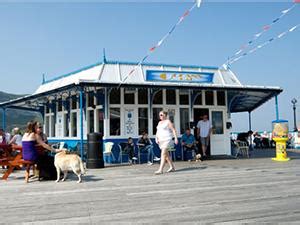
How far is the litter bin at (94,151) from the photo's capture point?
10.1 metres

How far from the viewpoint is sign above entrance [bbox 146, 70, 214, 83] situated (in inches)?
516

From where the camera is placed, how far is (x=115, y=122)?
41.2 ft

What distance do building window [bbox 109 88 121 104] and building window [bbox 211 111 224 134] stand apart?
14.0 feet

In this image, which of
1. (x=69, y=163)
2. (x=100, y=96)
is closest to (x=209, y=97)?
(x=100, y=96)

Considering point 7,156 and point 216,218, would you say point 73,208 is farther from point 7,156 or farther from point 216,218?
point 7,156

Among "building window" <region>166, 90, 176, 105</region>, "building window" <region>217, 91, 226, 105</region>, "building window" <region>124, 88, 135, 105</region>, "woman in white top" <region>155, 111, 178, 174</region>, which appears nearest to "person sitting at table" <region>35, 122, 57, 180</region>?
"woman in white top" <region>155, 111, 178, 174</region>

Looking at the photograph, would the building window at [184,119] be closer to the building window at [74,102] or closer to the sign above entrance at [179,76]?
the sign above entrance at [179,76]

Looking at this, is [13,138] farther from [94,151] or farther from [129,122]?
[129,122]

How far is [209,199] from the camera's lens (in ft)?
17.3

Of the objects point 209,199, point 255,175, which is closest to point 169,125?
point 255,175

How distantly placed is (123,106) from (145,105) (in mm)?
921

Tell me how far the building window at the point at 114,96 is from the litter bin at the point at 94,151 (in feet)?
8.57

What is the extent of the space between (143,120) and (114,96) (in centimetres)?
150

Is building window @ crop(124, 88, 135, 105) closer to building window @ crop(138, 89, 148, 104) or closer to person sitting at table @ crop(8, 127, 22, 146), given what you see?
building window @ crop(138, 89, 148, 104)
